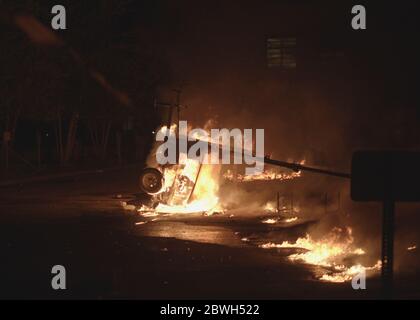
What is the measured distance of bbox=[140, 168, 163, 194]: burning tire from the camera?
17717 millimetres

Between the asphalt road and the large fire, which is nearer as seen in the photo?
the asphalt road

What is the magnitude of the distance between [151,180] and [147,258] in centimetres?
684

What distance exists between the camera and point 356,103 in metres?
18.2

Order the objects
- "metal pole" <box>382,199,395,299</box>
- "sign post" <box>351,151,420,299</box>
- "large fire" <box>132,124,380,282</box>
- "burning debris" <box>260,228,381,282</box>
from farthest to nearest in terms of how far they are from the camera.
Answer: "large fire" <box>132,124,380,282</box> → "burning debris" <box>260,228,381,282</box> → "sign post" <box>351,151,420,299</box> → "metal pole" <box>382,199,395,299</box>

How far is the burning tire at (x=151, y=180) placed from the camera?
1772 cm

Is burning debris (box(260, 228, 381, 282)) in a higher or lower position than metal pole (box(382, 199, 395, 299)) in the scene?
lower

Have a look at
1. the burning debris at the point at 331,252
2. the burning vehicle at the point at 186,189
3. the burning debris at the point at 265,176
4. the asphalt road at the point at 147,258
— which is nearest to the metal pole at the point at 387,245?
the asphalt road at the point at 147,258

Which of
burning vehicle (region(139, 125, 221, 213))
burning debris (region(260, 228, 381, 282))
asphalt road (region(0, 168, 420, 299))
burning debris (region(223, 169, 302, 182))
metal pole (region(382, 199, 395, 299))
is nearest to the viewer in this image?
metal pole (region(382, 199, 395, 299))

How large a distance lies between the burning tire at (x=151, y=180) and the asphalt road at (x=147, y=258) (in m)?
0.73

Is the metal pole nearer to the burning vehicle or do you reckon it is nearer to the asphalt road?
the asphalt road

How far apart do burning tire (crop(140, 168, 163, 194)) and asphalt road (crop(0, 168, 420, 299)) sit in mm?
727

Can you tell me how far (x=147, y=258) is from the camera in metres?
11.0

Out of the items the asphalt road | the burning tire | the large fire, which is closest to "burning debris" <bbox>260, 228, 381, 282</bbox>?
the large fire
